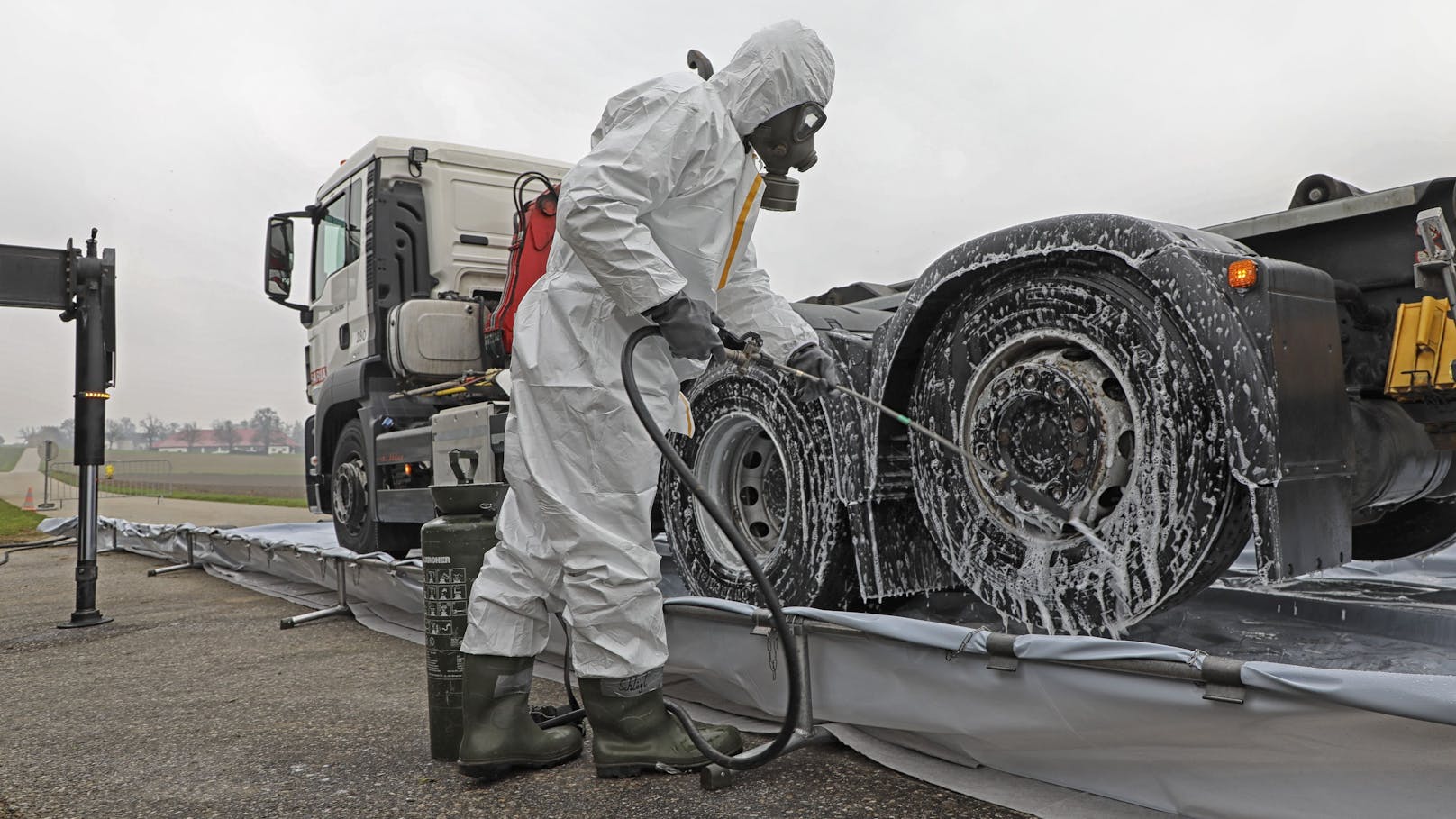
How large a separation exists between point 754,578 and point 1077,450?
32.8 inches

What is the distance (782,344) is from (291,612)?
3785 millimetres

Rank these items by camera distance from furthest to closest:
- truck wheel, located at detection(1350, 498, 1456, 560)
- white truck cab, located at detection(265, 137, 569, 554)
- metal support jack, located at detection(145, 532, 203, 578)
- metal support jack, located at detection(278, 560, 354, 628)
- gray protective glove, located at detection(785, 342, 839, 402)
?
metal support jack, located at detection(145, 532, 203, 578), white truck cab, located at detection(265, 137, 569, 554), metal support jack, located at detection(278, 560, 354, 628), truck wheel, located at detection(1350, 498, 1456, 560), gray protective glove, located at detection(785, 342, 839, 402)

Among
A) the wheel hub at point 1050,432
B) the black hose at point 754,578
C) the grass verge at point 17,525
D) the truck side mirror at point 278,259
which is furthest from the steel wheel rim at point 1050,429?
the grass verge at point 17,525

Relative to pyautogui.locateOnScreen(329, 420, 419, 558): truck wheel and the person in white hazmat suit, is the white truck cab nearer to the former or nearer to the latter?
pyautogui.locateOnScreen(329, 420, 419, 558): truck wheel

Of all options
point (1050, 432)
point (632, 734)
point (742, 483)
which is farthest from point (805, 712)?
point (742, 483)

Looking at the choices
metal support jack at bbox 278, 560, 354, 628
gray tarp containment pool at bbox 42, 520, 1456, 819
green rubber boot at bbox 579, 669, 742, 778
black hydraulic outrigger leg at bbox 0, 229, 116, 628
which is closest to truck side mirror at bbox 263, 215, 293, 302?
black hydraulic outrigger leg at bbox 0, 229, 116, 628

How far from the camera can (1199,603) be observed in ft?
11.3

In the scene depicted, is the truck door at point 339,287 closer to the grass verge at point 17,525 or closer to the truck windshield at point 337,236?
the truck windshield at point 337,236

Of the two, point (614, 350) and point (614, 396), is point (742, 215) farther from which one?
point (614, 396)

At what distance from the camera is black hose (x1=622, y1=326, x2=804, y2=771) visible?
2236 millimetres

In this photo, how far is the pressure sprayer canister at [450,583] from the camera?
2660 mm

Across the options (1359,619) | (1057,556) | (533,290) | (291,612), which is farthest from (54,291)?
(1359,619)

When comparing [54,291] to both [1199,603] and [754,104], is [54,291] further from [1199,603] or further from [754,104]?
[1199,603]

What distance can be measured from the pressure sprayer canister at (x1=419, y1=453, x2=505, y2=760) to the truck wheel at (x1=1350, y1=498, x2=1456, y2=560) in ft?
8.99
